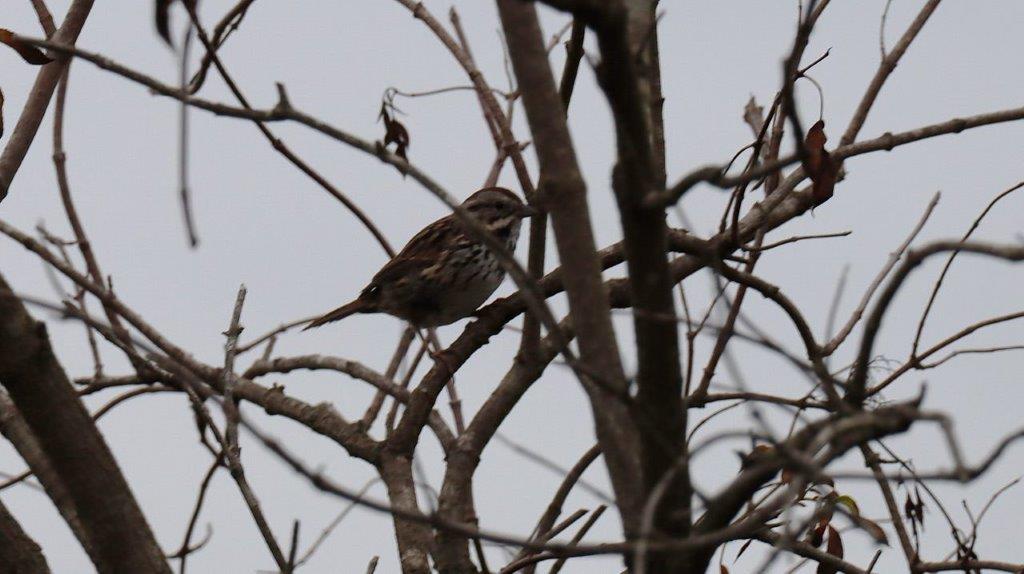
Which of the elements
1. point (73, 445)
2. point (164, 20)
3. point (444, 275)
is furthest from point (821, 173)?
point (444, 275)

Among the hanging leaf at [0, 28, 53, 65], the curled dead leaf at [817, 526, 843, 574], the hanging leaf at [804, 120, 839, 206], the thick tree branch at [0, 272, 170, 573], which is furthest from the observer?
the curled dead leaf at [817, 526, 843, 574]

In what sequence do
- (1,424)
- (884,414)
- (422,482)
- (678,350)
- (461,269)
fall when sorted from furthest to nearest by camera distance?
1. (461,269)
2. (1,424)
3. (422,482)
4. (678,350)
5. (884,414)

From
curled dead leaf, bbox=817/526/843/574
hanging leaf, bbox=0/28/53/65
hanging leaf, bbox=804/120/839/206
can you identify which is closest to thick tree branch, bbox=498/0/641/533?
hanging leaf, bbox=804/120/839/206

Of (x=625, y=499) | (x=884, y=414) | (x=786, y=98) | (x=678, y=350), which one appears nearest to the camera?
(x=884, y=414)

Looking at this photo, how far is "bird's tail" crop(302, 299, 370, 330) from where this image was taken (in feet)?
20.1

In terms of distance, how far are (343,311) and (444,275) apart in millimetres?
505

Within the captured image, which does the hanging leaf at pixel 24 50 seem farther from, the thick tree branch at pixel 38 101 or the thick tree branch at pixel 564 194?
the thick tree branch at pixel 564 194

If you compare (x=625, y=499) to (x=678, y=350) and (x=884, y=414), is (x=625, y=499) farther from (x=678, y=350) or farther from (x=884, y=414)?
(x=884, y=414)

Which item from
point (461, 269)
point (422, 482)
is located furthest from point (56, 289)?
point (461, 269)

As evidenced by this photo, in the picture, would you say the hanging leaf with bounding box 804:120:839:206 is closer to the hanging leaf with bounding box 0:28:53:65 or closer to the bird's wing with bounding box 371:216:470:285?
the hanging leaf with bounding box 0:28:53:65

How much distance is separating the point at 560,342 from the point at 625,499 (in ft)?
1.32

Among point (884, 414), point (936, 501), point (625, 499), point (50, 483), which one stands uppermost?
point (936, 501)

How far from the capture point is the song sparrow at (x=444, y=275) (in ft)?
19.8

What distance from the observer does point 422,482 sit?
2.49 m
